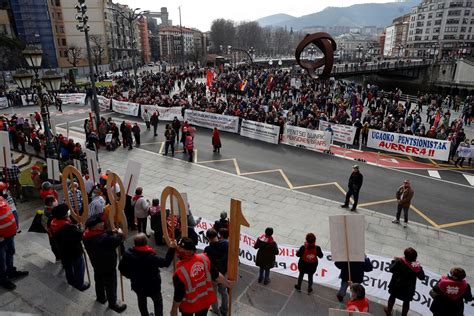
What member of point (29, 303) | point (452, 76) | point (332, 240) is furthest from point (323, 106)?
point (452, 76)

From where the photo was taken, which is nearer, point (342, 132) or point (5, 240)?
point (5, 240)

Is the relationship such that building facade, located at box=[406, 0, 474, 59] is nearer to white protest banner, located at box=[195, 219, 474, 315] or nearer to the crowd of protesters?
the crowd of protesters

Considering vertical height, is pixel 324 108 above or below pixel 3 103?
above

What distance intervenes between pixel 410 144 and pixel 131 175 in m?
15.3

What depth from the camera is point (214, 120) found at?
22656 millimetres

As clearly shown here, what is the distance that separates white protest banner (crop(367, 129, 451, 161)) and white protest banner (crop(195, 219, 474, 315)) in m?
12.8

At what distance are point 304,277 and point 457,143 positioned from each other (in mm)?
13542

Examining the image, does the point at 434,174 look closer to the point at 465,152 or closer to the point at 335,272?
the point at 465,152

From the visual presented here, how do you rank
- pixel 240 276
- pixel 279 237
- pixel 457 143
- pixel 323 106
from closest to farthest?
pixel 240 276
pixel 279 237
pixel 457 143
pixel 323 106

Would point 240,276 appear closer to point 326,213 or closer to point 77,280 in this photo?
point 77,280

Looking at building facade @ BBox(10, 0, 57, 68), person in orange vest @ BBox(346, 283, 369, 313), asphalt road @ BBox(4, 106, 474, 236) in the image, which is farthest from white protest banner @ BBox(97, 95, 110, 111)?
building facade @ BBox(10, 0, 57, 68)

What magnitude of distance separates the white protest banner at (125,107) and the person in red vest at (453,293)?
2455cm

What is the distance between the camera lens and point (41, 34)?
213 ft

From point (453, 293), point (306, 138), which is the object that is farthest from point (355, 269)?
point (306, 138)
